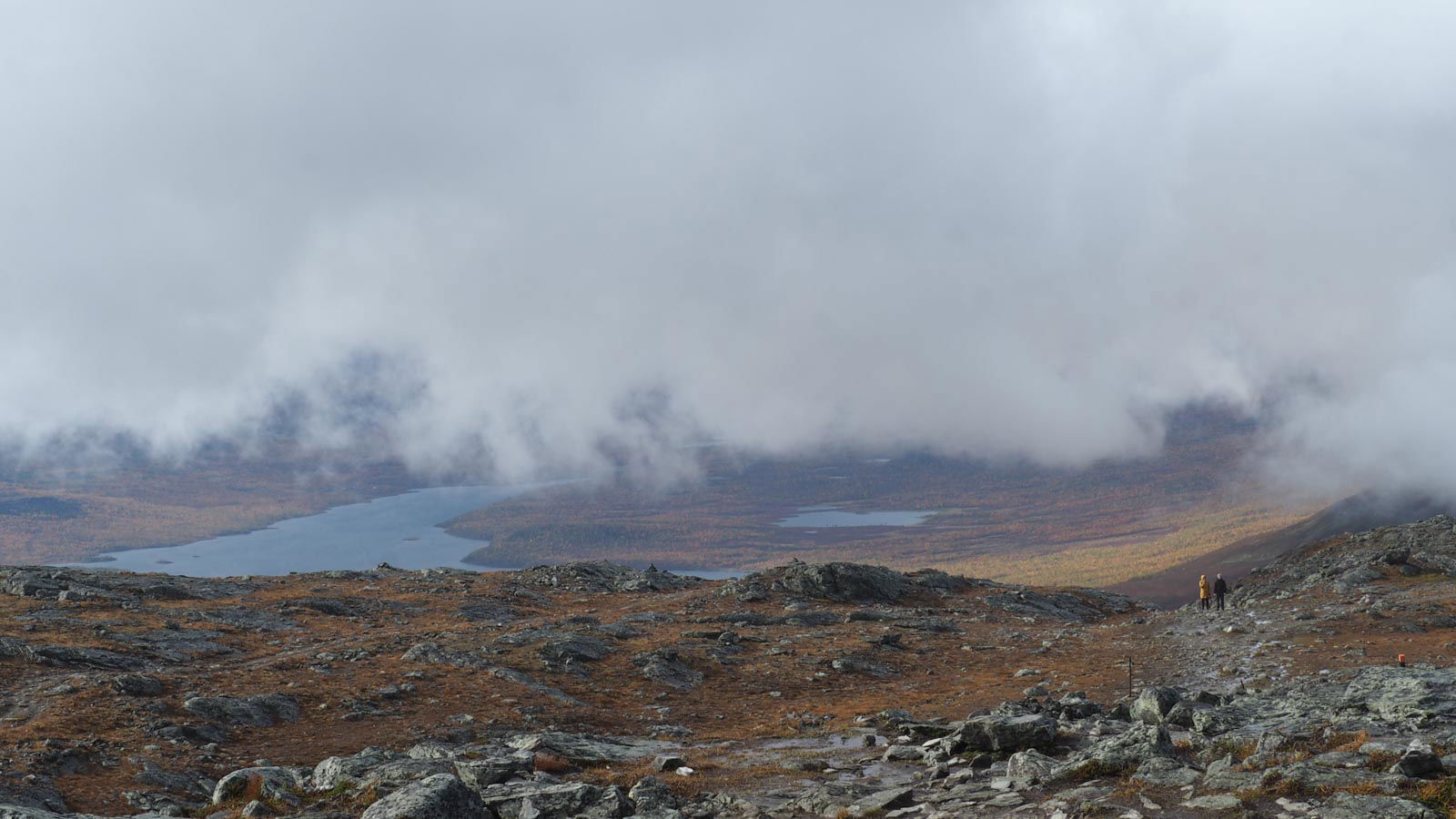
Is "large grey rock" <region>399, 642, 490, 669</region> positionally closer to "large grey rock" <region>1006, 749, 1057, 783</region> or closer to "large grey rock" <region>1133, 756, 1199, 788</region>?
"large grey rock" <region>1006, 749, 1057, 783</region>

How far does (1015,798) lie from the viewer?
68.1 ft

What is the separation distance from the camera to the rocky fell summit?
21.6 metres

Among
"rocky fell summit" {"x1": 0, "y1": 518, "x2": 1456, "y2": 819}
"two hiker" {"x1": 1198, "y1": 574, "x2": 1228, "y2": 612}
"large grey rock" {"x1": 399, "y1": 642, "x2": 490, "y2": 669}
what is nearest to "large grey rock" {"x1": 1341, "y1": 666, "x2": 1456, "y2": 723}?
"rocky fell summit" {"x1": 0, "y1": 518, "x2": 1456, "y2": 819}

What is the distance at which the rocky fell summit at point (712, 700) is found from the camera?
21594 mm

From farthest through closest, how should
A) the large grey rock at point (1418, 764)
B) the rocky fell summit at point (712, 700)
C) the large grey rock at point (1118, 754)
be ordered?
1. the large grey rock at point (1118, 754)
2. the rocky fell summit at point (712, 700)
3. the large grey rock at point (1418, 764)

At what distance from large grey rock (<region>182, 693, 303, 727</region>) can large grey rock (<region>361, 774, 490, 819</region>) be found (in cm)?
1603

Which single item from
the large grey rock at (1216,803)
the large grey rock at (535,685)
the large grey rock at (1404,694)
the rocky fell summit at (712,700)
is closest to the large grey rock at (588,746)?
the rocky fell summit at (712,700)

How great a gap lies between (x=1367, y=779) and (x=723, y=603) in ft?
Result: 160

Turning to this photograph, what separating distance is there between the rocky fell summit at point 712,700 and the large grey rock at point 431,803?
0.08 m

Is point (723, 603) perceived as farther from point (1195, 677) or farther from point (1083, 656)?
point (1195, 677)

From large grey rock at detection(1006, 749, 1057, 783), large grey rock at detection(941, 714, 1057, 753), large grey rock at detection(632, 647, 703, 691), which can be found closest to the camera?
large grey rock at detection(1006, 749, 1057, 783)

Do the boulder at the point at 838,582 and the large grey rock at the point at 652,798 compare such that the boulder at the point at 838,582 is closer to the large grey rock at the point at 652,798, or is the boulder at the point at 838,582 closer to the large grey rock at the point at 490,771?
the large grey rock at the point at 490,771

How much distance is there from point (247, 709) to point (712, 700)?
734 inches

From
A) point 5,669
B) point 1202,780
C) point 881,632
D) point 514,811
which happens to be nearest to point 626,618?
point 881,632
